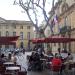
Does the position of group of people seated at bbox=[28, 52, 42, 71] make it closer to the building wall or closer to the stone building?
the stone building

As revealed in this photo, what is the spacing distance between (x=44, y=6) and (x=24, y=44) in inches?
2969

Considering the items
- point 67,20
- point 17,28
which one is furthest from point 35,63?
point 17,28

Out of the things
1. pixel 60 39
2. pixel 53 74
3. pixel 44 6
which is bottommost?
pixel 53 74

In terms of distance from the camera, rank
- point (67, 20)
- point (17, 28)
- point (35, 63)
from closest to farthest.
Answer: point (35, 63)
point (67, 20)
point (17, 28)

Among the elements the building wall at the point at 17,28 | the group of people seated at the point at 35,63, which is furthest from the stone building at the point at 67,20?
the building wall at the point at 17,28

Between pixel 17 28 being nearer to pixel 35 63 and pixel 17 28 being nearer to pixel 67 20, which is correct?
pixel 67 20

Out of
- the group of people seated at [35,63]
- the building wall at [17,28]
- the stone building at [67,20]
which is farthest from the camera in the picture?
the building wall at [17,28]

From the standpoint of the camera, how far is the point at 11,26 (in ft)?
370

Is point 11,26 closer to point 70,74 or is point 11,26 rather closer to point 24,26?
point 24,26

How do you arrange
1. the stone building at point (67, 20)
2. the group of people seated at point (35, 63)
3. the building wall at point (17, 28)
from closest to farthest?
1. the group of people seated at point (35, 63)
2. the stone building at point (67, 20)
3. the building wall at point (17, 28)

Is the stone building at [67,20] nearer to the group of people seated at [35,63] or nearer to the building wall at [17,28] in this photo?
the group of people seated at [35,63]

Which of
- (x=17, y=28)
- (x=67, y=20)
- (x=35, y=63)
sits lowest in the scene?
(x=35, y=63)

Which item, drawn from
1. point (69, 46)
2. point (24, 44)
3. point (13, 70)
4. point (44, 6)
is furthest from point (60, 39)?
point (24, 44)

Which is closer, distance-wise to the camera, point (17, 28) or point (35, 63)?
point (35, 63)
